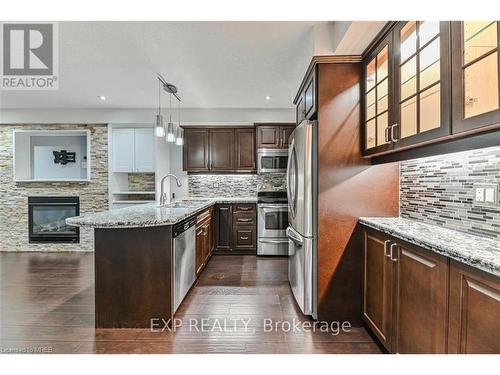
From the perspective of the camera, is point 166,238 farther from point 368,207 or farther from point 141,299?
point 368,207

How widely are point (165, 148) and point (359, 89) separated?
149 inches

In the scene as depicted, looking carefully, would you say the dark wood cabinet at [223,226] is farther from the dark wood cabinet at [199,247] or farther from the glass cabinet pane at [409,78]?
the glass cabinet pane at [409,78]

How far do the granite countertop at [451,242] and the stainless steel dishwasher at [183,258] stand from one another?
1668mm

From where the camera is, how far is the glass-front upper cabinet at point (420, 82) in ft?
4.76

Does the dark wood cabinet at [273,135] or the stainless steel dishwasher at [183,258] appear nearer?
the stainless steel dishwasher at [183,258]

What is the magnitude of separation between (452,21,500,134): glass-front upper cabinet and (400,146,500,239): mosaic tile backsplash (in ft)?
1.22

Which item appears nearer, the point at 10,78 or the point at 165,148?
the point at 10,78

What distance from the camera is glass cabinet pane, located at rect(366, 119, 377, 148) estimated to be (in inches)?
89.2

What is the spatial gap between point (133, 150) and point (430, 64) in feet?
15.5

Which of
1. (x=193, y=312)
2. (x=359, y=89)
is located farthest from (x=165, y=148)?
(x=359, y=89)

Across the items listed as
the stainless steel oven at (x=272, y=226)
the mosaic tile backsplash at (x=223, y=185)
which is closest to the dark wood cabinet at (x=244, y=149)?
the mosaic tile backsplash at (x=223, y=185)

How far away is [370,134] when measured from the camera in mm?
2316

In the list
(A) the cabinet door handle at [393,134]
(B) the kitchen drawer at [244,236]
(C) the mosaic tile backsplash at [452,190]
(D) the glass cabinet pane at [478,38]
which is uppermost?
(D) the glass cabinet pane at [478,38]
